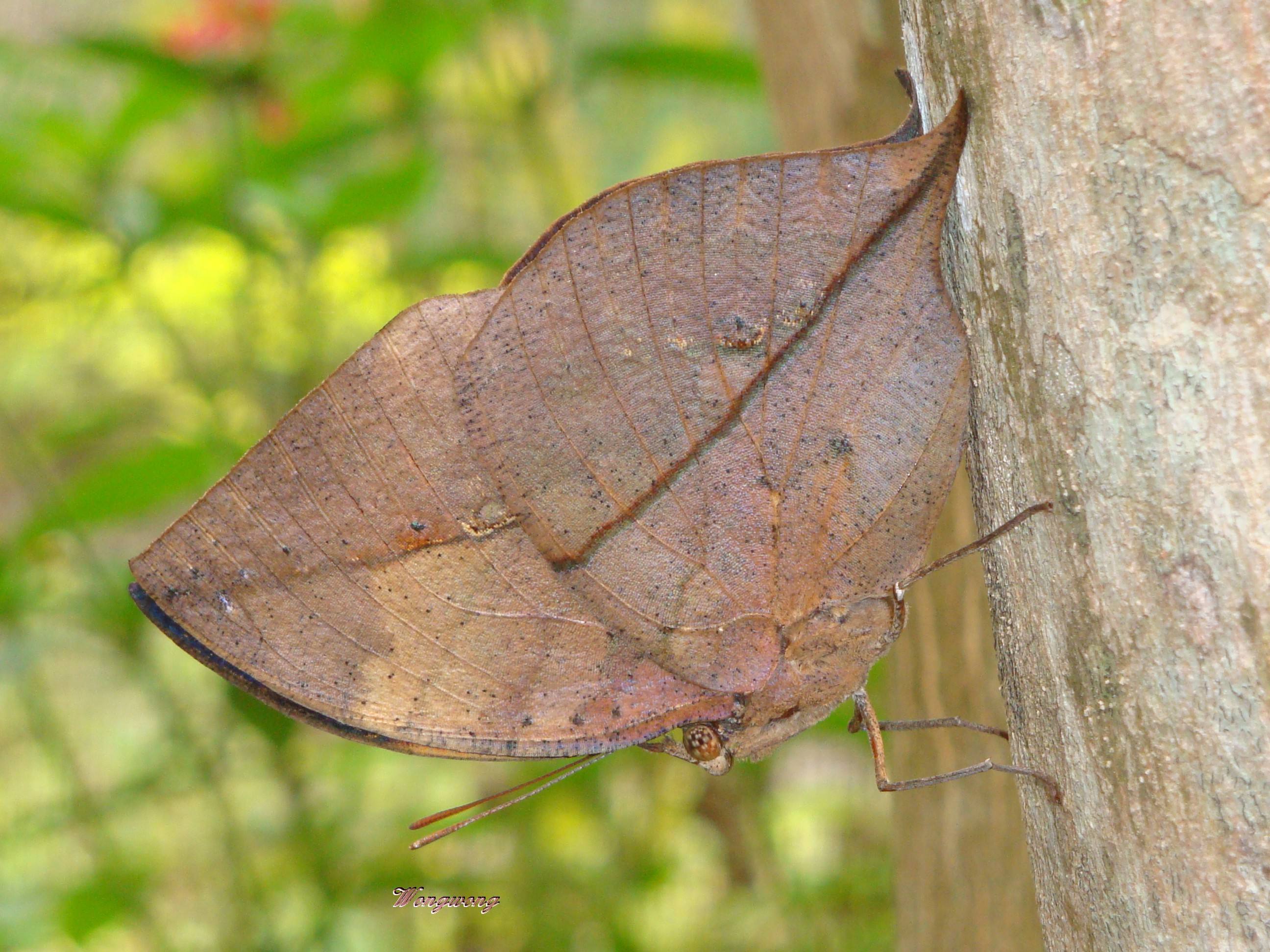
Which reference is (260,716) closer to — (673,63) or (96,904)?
(96,904)

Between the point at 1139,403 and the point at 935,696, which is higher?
the point at 1139,403

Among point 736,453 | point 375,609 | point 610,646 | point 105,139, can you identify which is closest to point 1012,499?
point 736,453

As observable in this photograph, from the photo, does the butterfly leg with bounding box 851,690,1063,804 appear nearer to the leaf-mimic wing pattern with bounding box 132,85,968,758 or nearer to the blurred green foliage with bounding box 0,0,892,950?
the leaf-mimic wing pattern with bounding box 132,85,968,758

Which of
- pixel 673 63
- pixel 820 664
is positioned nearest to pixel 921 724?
pixel 820 664

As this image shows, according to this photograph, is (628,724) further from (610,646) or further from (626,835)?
(626,835)

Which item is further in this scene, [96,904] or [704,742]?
[96,904]
